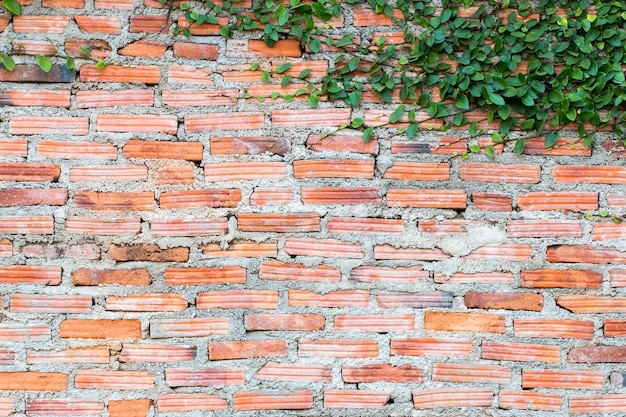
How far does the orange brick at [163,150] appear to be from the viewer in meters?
2.11

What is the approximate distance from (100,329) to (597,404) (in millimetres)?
1646

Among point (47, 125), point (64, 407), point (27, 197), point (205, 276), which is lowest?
point (64, 407)

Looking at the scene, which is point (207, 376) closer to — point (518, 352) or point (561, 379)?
point (518, 352)

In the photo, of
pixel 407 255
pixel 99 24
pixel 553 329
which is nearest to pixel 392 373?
pixel 407 255

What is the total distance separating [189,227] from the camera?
2.11 meters

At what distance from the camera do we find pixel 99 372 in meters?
2.08

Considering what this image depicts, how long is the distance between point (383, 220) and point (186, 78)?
0.80m

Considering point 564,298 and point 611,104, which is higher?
point 611,104

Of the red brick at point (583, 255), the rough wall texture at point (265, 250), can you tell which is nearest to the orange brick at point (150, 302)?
the rough wall texture at point (265, 250)

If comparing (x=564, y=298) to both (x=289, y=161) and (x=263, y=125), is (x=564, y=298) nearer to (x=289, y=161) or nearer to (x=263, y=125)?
(x=289, y=161)

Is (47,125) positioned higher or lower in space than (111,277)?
higher

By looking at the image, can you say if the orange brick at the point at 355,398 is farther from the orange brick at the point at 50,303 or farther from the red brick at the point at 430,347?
the orange brick at the point at 50,303

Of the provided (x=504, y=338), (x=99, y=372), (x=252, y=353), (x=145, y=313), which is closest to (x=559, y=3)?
(x=504, y=338)

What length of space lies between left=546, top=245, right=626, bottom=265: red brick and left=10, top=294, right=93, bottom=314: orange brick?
153 centimetres
